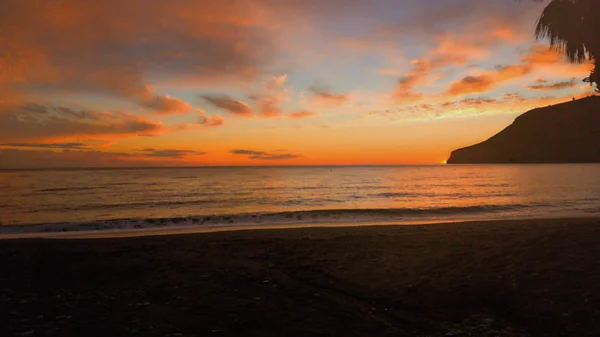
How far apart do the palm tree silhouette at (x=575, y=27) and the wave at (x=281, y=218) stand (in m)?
15.2

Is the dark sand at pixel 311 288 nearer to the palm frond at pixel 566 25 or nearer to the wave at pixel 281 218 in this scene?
the palm frond at pixel 566 25

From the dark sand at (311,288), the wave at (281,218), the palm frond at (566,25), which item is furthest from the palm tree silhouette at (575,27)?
the wave at (281,218)

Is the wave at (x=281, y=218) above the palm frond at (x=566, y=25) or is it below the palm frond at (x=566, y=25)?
below

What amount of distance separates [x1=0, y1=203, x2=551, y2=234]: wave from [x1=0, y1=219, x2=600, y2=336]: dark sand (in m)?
9.50

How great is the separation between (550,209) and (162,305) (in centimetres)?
3064

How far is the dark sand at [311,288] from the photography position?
5945mm

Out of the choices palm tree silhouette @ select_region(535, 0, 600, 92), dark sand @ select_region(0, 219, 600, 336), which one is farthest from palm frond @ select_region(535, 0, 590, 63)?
dark sand @ select_region(0, 219, 600, 336)

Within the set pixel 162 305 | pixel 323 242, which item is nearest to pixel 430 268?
pixel 323 242

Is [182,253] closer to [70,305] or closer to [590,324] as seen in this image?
[70,305]

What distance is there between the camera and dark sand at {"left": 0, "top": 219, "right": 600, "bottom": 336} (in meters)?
5.95

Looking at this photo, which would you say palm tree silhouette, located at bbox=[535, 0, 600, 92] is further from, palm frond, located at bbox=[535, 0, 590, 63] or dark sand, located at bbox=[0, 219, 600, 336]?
dark sand, located at bbox=[0, 219, 600, 336]

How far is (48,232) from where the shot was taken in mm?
20859

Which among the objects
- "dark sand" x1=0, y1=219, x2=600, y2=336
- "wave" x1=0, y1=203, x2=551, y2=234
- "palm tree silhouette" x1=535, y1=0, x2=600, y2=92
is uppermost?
"palm tree silhouette" x1=535, y1=0, x2=600, y2=92

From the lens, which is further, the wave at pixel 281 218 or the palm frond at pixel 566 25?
the wave at pixel 281 218
